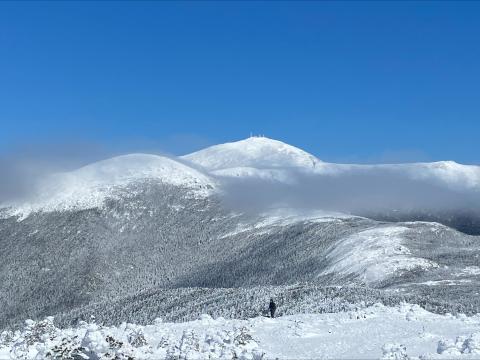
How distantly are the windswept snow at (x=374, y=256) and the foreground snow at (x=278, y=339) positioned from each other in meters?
87.3

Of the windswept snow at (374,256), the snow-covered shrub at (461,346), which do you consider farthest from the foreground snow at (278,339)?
the windswept snow at (374,256)

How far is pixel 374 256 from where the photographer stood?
153250 mm

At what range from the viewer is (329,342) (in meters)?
39.7

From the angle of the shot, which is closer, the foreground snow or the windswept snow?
the foreground snow

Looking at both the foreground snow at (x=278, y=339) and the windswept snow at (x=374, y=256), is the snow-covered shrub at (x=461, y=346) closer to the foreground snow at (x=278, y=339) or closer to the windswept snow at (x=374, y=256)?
the foreground snow at (x=278, y=339)

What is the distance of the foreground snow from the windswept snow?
8726cm

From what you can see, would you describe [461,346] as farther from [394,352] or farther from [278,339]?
[278,339]

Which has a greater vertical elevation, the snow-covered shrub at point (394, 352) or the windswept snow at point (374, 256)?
the windswept snow at point (374, 256)

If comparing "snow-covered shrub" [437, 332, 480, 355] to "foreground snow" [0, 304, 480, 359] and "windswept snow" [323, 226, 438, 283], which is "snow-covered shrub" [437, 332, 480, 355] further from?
"windswept snow" [323, 226, 438, 283]

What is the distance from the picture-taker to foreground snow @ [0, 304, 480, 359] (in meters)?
33.1

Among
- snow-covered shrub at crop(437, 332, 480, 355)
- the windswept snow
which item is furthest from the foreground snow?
the windswept snow

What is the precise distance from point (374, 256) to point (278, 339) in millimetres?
116563

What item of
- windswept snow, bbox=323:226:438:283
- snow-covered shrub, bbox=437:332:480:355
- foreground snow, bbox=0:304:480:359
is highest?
windswept snow, bbox=323:226:438:283

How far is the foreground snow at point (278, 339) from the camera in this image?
3306 cm
